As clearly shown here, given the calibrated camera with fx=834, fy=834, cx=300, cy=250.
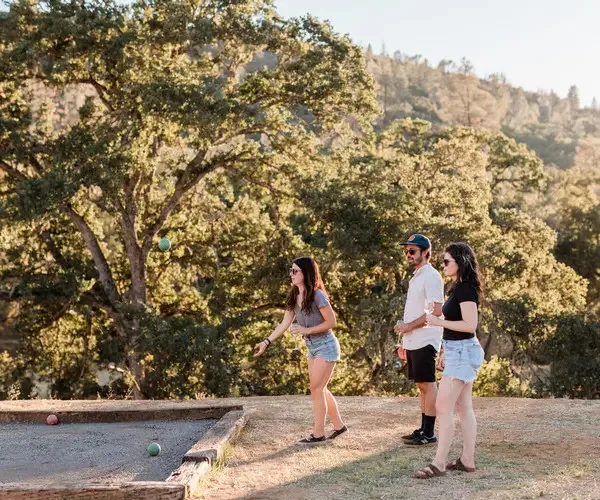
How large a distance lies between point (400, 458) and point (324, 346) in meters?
1.06

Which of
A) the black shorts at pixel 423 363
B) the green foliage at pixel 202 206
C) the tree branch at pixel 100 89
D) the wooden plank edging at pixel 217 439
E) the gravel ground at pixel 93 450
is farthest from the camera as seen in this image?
the tree branch at pixel 100 89

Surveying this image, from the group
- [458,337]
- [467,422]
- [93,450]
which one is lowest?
[93,450]

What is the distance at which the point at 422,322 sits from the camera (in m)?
6.46

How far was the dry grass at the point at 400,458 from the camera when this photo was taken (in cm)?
546

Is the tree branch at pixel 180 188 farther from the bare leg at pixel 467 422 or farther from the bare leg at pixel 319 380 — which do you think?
the bare leg at pixel 467 422

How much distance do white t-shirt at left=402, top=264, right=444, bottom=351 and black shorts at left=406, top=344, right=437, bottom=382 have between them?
0.13ft

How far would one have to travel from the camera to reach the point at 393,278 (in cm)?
1825

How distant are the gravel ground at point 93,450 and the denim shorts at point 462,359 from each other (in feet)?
7.38

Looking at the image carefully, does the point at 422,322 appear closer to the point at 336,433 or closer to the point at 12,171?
the point at 336,433

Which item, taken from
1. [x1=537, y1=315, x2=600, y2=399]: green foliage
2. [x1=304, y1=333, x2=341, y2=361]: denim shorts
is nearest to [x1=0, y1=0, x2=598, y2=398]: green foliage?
[x1=537, y1=315, x2=600, y2=399]: green foliage

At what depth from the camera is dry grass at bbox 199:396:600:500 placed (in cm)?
546

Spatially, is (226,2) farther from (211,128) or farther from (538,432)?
(538,432)

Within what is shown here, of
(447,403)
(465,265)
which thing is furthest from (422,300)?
(447,403)

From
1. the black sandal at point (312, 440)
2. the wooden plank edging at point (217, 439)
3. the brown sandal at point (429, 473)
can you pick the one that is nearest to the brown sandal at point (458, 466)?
the brown sandal at point (429, 473)
